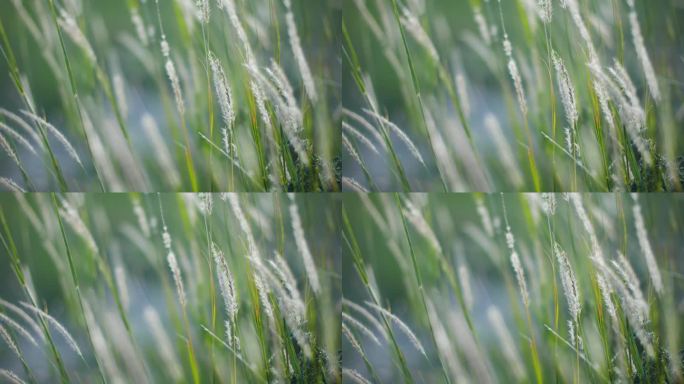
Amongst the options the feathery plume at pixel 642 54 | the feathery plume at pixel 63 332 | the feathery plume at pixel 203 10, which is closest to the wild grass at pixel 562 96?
the feathery plume at pixel 642 54

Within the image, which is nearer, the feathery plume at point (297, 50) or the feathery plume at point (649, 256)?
the feathery plume at point (649, 256)

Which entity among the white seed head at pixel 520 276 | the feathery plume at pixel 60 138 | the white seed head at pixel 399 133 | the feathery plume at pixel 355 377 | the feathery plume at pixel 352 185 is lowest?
the feathery plume at pixel 355 377

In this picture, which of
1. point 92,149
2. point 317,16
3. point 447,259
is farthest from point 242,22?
point 447,259

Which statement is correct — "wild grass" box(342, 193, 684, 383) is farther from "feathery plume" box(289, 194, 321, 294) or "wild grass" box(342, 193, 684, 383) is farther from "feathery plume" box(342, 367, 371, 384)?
"feathery plume" box(289, 194, 321, 294)

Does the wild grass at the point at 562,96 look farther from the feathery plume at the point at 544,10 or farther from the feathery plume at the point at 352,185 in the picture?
the feathery plume at the point at 352,185

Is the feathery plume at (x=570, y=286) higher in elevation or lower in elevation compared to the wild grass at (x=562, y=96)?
lower
